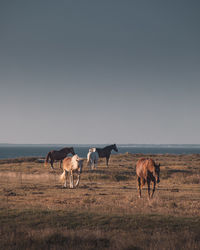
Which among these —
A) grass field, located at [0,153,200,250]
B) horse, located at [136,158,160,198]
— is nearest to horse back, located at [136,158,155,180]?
horse, located at [136,158,160,198]

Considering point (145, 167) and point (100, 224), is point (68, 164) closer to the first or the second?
point (145, 167)

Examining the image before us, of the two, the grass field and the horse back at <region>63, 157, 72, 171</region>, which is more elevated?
the horse back at <region>63, 157, 72, 171</region>

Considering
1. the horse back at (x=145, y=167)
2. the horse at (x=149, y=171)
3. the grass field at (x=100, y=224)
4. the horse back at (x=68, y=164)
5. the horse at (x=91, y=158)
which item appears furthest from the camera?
the horse at (x=91, y=158)

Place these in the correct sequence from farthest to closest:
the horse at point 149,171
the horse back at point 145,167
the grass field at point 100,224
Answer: the horse back at point 145,167 < the horse at point 149,171 < the grass field at point 100,224

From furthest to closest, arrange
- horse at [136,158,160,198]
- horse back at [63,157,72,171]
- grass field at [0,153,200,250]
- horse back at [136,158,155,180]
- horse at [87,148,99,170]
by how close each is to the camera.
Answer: horse at [87,148,99,170] → horse back at [63,157,72,171] → horse back at [136,158,155,180] → horse at [136,158,160,198] → grass field at [0,153,200,250]

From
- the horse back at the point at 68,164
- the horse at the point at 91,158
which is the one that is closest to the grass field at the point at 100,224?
the horse back at the point at 68,164

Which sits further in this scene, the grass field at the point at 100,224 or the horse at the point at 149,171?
the horse at the point at 149,171

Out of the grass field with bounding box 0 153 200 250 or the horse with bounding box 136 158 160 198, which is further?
the horse with bounding box 136 158 160 198

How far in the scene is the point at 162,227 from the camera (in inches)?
484

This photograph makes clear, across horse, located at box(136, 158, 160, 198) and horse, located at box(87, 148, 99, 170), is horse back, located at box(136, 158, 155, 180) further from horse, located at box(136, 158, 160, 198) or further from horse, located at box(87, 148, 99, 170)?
horse, located at box(87, 148, 99, 170)

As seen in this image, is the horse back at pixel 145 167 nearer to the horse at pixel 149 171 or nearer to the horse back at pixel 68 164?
the horse at pixel 149 171

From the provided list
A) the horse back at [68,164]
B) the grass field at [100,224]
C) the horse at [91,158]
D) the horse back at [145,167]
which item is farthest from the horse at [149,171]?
the horse at [91,158]

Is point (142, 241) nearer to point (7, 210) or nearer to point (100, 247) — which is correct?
point (100, 247)

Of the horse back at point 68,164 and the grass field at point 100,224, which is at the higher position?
the horse back at point 68,164
